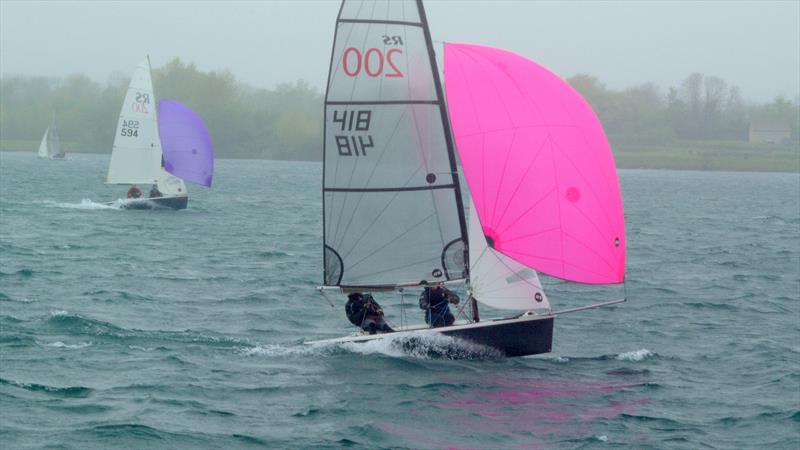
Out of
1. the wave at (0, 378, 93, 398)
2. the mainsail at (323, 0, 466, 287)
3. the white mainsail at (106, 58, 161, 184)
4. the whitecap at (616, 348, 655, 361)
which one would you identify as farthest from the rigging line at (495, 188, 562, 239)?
the white mainsail at (106, 58, 161, 184)

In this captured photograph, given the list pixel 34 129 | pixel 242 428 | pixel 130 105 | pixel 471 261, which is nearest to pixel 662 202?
pixel 130 105

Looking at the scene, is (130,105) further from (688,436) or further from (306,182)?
(306,182)

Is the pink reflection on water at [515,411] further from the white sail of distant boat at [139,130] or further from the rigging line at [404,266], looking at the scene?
the white sail of distant boat at [139,130]

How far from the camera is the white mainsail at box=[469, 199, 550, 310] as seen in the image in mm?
16297

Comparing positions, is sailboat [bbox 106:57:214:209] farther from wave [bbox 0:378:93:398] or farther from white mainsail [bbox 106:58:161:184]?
wave [bbox 0:378:93:398]

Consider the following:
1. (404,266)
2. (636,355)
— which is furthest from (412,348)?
(636,355)

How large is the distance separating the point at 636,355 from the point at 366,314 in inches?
159

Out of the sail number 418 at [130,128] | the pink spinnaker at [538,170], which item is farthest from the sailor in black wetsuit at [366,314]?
the sail number 418 at [130,128]

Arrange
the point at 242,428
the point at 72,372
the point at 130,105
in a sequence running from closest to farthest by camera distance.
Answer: the point at 242,428, the point at 72,372, the point at 130,105

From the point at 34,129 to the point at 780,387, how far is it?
137 m

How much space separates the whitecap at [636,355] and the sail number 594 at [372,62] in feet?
17.2

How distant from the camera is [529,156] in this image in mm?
15758

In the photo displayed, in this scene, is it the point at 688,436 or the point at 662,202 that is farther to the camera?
the point at 662,202

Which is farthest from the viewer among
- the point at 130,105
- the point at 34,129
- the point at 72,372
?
the point at 34,129
